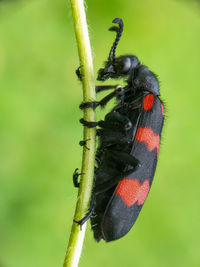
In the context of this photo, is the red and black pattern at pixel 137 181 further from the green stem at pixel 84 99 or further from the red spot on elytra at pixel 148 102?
the green stem at pixel 84 99

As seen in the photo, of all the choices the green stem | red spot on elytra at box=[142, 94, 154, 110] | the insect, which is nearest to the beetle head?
the insect

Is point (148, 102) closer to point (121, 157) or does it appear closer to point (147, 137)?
point (147, 137)

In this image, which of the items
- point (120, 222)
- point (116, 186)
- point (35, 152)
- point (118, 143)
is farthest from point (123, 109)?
point (35, 152)

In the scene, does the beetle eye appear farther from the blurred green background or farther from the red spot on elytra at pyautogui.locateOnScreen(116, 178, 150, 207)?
the blurred green background

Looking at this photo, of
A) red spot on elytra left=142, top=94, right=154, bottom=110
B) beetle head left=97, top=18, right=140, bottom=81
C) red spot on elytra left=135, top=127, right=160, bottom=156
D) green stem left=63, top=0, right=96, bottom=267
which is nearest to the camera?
green stem left=63, top=0, right=96, bottom=267

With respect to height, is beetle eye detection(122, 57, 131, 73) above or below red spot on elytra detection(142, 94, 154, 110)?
above

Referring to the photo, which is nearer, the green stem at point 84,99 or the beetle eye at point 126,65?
the green stem at point 84,99

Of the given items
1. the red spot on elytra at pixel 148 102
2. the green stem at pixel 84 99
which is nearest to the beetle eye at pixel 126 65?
the red spot on elytra at pixel 148 102
